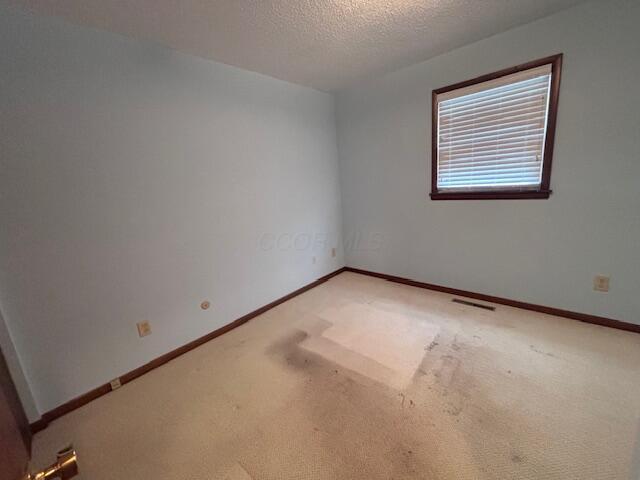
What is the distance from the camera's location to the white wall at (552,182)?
179 cm

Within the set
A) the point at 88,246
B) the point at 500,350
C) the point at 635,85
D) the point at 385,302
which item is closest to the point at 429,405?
the point at 500,350

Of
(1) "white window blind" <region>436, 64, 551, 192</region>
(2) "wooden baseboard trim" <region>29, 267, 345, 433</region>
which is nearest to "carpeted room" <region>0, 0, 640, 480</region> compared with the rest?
(2) "wooden baseboard trim" <region>29, 267, 345, 433</region>

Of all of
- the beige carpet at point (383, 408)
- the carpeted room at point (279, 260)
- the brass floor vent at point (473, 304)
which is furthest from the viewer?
the brass floor vent at point (473, 304)

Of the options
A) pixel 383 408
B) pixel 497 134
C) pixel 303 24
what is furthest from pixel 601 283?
pixel 303 24

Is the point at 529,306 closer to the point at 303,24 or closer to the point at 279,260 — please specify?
the point at 279,260

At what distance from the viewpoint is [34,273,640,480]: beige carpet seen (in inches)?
47.3

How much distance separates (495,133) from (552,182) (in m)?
0.60

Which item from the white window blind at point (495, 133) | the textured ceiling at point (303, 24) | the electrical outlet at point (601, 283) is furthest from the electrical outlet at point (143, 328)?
the electrical outlet at point (601, 283)

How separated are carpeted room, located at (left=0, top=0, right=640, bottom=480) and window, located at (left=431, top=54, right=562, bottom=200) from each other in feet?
0.30

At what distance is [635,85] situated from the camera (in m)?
1.71

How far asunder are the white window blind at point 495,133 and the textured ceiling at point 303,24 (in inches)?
16.3

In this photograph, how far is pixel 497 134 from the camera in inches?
88.9

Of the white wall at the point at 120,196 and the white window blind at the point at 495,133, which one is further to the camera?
the white window blind at the point at 495,133

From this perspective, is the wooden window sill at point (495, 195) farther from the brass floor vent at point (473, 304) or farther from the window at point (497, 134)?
the brass floor vent at point (473, 304)
